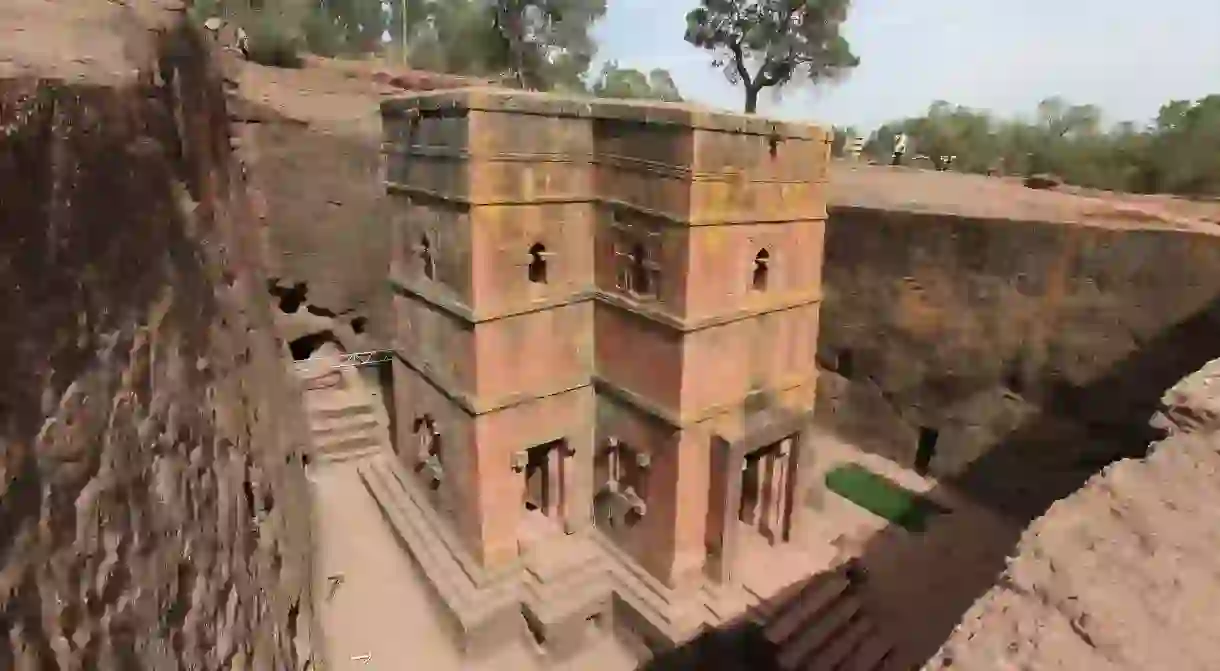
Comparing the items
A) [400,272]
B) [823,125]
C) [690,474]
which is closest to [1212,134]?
[823,125]

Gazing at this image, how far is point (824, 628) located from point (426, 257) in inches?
277

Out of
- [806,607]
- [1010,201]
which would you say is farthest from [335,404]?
[1010,201]

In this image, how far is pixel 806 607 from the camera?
8.27 metres

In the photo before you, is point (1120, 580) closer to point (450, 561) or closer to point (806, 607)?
point (806, 607)

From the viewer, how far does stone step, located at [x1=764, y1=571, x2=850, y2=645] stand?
7.88 meters

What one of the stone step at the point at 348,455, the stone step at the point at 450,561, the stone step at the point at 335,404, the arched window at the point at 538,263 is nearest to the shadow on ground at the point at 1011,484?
the stone step at the point at 450,561

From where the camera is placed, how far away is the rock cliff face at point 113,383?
122 cm

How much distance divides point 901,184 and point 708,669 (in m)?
13.1

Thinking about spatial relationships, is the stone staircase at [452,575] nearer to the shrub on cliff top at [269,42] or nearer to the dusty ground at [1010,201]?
the dusty ground at [1010,201]

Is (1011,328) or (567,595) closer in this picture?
(567,595)

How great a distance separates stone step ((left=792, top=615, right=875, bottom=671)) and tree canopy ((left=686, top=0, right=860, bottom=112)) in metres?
20.5

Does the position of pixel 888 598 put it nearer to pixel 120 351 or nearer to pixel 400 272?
pixel 400 272

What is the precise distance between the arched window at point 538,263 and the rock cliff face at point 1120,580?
6.77 meters

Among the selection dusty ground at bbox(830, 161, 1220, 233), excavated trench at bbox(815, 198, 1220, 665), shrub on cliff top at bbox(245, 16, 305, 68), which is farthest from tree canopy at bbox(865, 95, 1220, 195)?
shrub on cliff top at bbox(245, 16, 305, 68)
